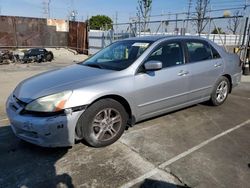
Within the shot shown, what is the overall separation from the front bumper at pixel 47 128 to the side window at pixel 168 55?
1.71 m

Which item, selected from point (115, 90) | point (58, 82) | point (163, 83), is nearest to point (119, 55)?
point (163, 83)

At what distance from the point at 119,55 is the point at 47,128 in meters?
1.90

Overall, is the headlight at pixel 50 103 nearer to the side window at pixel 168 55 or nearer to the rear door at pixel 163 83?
the rear door at pixel 163 83

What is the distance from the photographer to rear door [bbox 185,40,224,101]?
4504 millimetres

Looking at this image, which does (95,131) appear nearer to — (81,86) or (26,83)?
(81,86)

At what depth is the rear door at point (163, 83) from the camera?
379 cm

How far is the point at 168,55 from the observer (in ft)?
14.0

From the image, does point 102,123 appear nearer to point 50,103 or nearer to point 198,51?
point 50,103

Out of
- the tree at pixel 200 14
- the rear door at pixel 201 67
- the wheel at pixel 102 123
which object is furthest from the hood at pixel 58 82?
the tree at pixel 200 14

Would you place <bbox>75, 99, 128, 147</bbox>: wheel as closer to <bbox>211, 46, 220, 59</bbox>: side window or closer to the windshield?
the windshield

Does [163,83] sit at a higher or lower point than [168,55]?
lower

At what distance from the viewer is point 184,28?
1330 cm

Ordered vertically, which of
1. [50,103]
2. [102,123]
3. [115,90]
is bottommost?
[102,123]

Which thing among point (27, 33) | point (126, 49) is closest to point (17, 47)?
point (27, 33)
